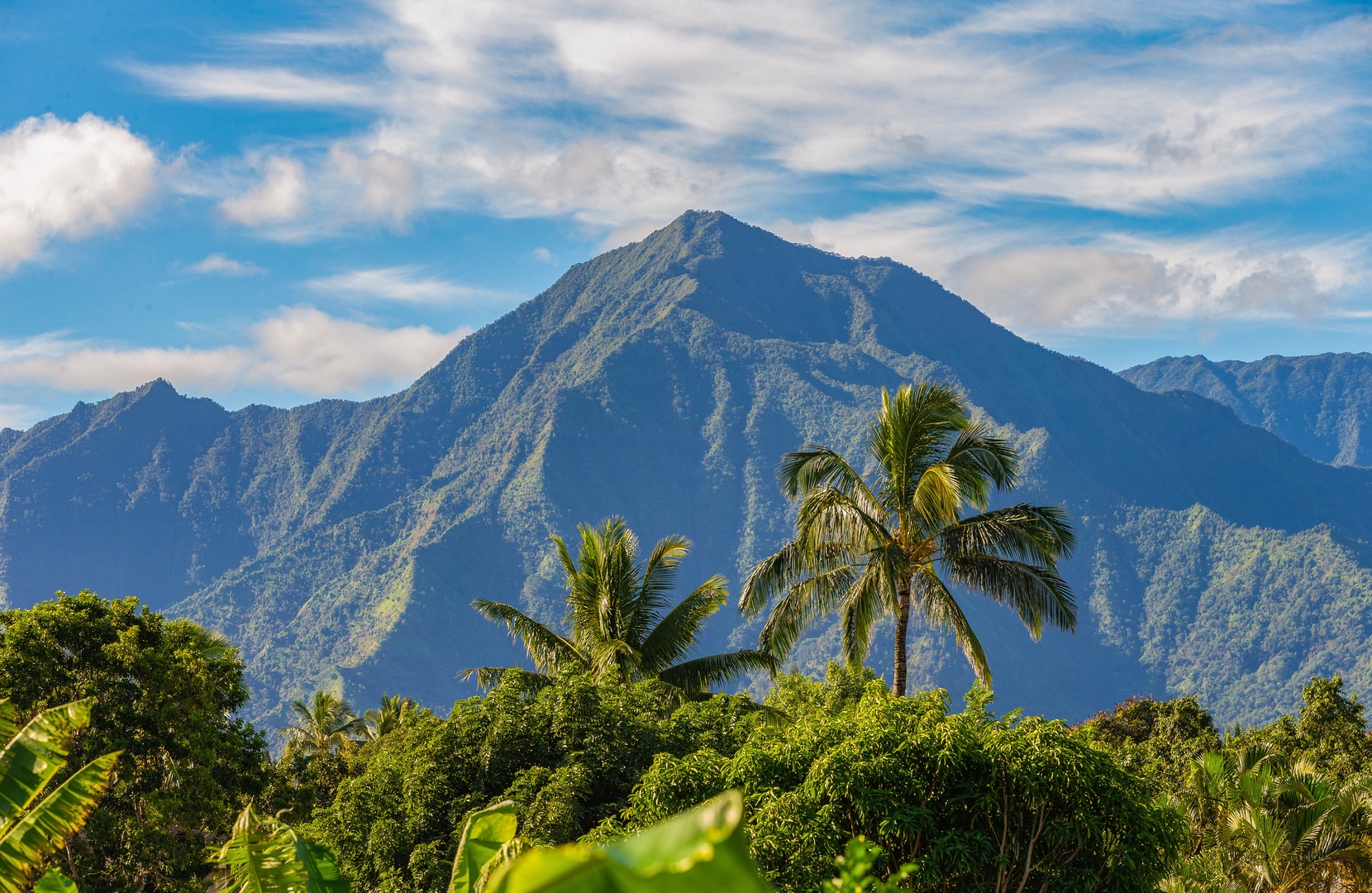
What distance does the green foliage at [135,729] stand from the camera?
14109 millimetres

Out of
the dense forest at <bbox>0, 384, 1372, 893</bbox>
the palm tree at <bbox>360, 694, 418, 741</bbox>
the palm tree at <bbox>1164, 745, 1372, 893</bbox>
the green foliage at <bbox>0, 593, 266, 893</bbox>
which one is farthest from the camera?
the palm tree at <bbox>360, 694, 418, 741</bbox>

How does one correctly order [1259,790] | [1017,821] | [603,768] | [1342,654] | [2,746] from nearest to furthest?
1. [2,746]
2. [1017,821]
3. [603,768]
4. [1259,790]
5. [1342,654]

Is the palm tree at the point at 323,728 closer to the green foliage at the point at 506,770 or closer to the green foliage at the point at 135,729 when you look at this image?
the green foliage at the point at 135,729

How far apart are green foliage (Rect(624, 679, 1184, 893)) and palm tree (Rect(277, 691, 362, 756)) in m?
33.6

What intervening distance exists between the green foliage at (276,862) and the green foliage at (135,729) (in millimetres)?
11874

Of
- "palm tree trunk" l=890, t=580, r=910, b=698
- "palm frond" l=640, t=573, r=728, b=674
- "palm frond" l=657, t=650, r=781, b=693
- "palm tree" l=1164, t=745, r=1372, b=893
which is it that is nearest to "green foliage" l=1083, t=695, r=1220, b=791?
"palm tree" l=1164, t=745, r=1372, b=893

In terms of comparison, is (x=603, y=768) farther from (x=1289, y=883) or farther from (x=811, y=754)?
(x=1289, y=883)

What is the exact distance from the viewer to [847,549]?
1436 cm

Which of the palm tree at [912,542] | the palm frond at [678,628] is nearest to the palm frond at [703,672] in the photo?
the palm frond at [678,628]

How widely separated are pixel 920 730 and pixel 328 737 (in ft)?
121

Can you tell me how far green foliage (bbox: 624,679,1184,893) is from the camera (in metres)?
8.20

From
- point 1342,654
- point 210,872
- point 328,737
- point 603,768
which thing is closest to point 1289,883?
point 603,768

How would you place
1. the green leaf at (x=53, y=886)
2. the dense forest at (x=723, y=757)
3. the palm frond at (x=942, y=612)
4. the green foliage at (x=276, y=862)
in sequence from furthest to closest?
the palm frond at (x=942, y=612), the dense forest at (x=723, y=757), the green foliage at (x=276, y=862), the green leaf at (x=53, y=886)

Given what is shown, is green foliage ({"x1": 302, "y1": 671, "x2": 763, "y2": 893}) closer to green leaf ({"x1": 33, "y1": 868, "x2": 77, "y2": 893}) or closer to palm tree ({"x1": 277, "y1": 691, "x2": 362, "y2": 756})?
green leaf ({"x1": 33, "y1": 868, "x2": 77, "y2": 893})
